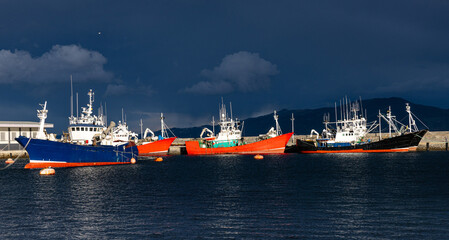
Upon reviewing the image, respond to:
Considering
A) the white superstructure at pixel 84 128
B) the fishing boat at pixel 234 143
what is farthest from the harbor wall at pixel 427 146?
the white superstructure at pixel 84 128

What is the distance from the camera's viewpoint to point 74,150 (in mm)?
66562

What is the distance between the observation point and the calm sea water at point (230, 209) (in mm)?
21422

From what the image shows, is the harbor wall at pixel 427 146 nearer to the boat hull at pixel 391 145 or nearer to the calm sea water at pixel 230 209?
the boat hull at pixel 391 145

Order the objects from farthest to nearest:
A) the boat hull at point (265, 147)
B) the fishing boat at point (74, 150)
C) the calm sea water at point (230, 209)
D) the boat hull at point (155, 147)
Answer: the boat hull at point (155, 147), the boat hull at point (265, 147), the fishing boat at point (74, 150), the calm sea water at point (230, 209)

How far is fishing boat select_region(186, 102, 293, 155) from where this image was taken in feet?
366

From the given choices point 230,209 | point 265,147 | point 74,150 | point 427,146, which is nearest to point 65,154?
point 74,150

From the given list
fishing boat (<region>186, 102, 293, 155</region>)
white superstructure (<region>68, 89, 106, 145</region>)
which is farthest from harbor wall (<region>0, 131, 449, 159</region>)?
white superstructure (<region>68, 89, 106, 145</region>)

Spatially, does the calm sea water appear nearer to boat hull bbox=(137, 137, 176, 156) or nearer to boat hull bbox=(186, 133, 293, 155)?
boat hull bbox=(186, 133, 293, 155)

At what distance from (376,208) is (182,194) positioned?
1670 centimetres

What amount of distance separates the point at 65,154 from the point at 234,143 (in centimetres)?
5968

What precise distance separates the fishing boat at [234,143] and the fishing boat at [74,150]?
1566 inches

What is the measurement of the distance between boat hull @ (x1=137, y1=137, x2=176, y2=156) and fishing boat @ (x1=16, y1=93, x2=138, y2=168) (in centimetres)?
3359

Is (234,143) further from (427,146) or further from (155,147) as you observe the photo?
(427,146)

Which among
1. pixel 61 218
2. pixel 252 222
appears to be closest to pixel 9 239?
pixel 61 218
